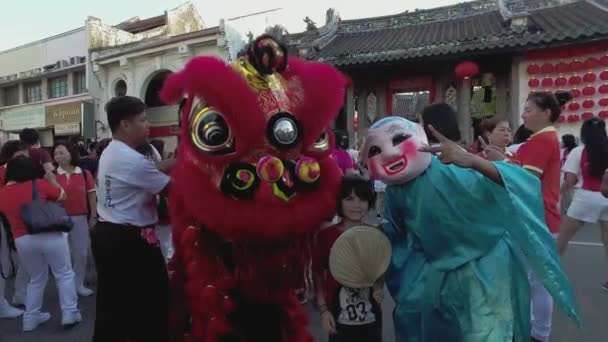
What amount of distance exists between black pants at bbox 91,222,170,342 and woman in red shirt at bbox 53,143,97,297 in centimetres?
259

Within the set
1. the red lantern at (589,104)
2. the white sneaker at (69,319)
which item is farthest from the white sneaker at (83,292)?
the red lantern at (589,104)

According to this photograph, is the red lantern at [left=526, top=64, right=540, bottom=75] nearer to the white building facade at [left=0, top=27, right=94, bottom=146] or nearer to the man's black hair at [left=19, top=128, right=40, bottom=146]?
the man's black hair at [left=19, top=128, right=40, bottom=146]

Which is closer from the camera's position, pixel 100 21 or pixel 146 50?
pixel 146 50

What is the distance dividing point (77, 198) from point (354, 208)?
11.5 ft

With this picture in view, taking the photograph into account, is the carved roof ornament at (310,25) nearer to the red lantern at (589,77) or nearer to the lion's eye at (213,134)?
the red lantern at (589,77)

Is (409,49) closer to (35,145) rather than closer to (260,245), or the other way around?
(35,145)

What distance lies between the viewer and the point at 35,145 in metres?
4.86

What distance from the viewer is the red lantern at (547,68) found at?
8.93 m

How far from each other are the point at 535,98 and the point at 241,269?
237 cm

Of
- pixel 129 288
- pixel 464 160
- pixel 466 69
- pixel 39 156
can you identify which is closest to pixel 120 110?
pixel 129 288

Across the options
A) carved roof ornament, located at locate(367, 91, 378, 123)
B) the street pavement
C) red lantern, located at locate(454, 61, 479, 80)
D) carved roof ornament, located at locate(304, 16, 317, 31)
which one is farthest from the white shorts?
carved roof ornament, located at locate(304, 16, 317, 31)

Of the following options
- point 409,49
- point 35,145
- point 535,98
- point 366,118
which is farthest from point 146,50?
point 535,98

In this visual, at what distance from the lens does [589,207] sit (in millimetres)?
4121

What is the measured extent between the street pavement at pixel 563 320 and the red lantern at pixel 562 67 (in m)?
4.81
